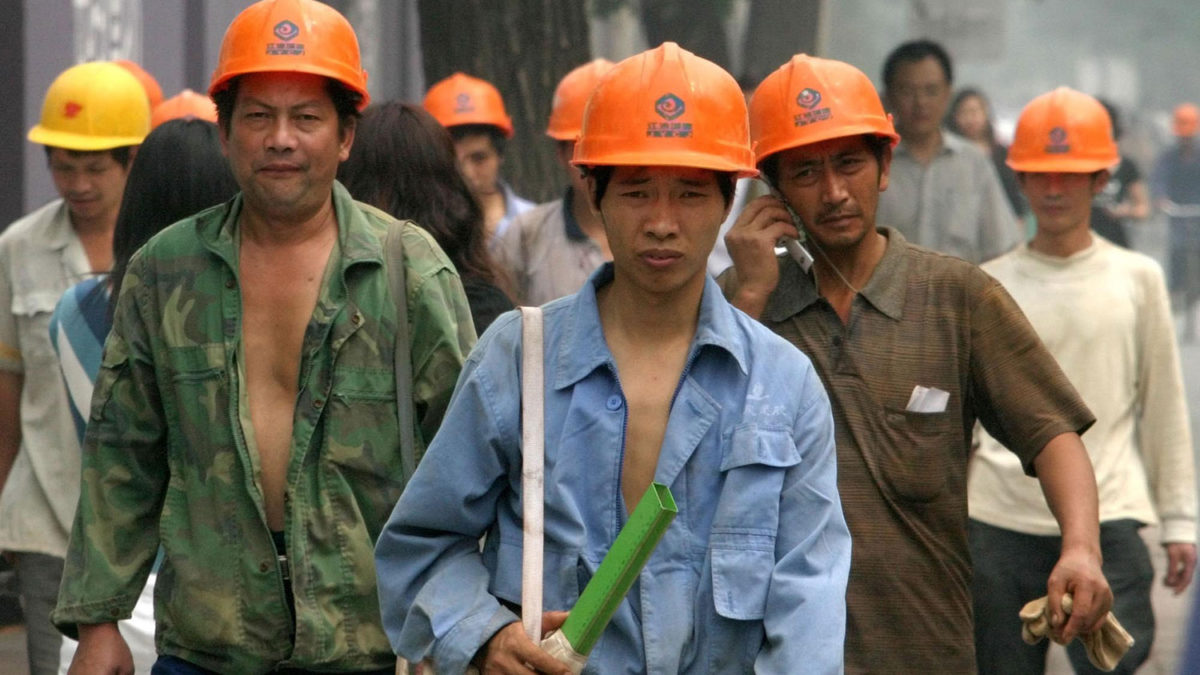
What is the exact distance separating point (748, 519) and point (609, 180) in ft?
2.20

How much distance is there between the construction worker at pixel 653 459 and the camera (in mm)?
3340

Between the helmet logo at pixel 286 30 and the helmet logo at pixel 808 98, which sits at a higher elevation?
the helmet logo at pixel 286 30

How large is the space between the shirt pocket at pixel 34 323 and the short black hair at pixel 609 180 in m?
2.98

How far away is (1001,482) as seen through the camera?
673cm

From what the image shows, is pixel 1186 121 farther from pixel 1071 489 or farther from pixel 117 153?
pixel 1071 489

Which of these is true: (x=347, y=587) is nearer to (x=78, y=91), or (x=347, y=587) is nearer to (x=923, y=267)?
(x=923, y=267)

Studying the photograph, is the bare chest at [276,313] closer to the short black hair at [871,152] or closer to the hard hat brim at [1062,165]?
the short black hair at [871,152]

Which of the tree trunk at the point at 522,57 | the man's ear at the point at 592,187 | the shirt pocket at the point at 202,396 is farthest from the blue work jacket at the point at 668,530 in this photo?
the tree trunk at the point at 522,57

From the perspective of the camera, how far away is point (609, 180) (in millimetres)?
3625

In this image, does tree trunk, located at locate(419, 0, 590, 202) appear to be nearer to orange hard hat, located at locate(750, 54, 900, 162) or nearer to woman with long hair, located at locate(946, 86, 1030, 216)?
woman with long hair, located at locate(946, 86, 1030, 216)

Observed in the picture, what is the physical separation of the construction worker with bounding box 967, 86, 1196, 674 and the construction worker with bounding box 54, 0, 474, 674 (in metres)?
2.82

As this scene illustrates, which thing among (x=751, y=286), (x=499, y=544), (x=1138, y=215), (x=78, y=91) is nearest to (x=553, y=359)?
(x=499, y=544)

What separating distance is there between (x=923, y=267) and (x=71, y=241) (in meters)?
3.00

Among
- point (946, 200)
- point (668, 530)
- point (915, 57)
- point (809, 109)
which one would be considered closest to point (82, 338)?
point (809, 109)
